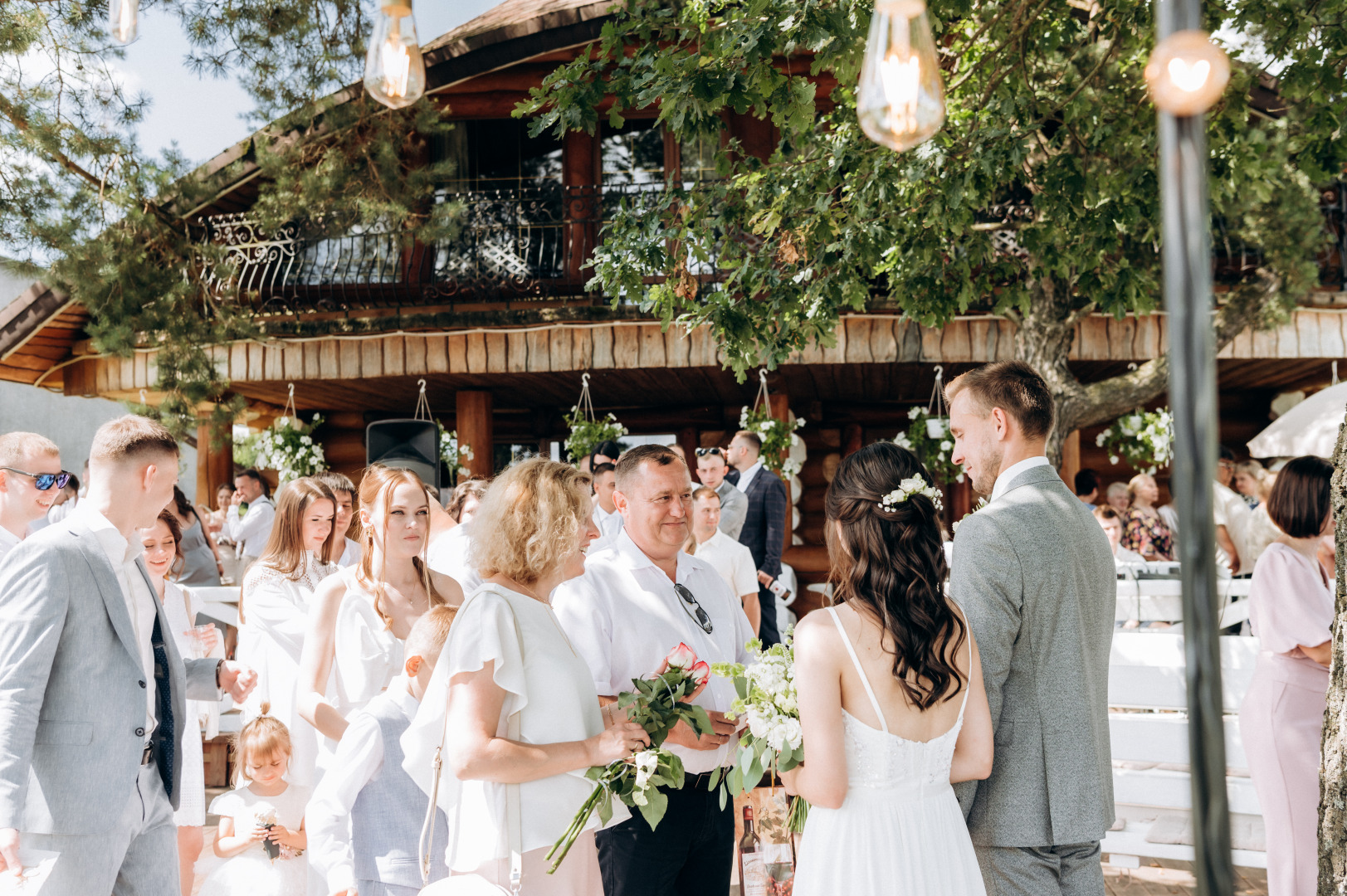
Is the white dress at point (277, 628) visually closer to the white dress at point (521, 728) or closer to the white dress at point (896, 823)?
the white dress at point (521, 728)

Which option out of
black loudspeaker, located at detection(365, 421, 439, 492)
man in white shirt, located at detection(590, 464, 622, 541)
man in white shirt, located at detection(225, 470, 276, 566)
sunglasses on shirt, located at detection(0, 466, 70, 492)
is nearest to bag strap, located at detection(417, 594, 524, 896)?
sunglasses on shirt, located at detection(0, 466, 70, 492)

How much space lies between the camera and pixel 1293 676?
145 inches

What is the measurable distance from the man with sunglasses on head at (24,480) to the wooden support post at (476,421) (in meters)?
6.31

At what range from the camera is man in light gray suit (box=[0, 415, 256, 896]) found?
255 centimetres

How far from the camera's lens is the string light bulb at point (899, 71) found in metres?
1.44

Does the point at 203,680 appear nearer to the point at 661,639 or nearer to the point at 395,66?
the point at 661,639

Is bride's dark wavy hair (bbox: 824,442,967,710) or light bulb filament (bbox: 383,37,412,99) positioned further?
bride's dark wavy hair (bbox: 824,442,967,710)

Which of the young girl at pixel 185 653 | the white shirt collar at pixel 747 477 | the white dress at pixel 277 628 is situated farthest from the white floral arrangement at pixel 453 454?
the white dress at pixel 277 628

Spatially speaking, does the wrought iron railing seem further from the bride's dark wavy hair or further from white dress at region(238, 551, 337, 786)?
the bride's dark wavy hair

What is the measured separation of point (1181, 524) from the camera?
2.89 ft

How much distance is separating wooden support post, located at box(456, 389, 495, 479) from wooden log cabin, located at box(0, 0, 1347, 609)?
0.9 inches

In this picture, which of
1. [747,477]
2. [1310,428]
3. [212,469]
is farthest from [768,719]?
[212,469]

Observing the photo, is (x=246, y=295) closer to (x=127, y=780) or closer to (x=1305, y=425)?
(x=127, y=780)

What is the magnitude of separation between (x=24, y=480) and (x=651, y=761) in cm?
336
